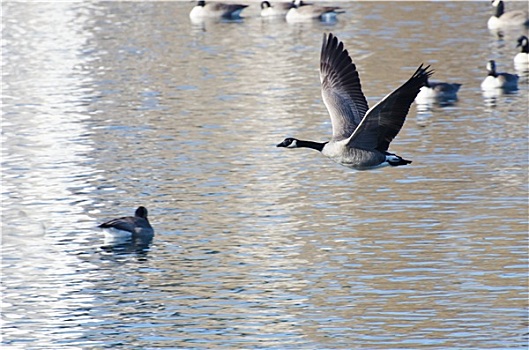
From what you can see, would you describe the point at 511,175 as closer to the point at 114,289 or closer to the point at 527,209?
the point at 527,209

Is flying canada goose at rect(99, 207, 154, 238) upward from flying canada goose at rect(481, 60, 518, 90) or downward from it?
upward

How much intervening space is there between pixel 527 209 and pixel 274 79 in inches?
536

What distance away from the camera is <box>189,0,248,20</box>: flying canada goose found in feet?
154

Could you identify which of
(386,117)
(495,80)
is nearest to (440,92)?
(495,80)

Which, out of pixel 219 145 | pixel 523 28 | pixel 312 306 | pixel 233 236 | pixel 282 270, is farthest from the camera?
pixel 523 28

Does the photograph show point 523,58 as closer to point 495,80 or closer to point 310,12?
point 495,80

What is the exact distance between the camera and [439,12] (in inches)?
1764

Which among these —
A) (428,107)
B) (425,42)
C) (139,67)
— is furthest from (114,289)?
(425,42)

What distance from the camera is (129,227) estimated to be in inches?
741

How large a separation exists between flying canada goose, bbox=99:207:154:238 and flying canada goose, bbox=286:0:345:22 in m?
26.8

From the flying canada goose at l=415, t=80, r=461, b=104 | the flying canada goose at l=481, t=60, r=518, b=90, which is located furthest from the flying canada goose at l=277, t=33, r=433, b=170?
the flying canada goose at l=481, t=60, r=518, b=90

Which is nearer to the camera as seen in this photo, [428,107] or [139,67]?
[428,107]

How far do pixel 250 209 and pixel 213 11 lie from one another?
27.3m

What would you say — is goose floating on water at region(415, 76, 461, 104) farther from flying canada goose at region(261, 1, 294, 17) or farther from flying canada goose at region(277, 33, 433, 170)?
flying canada goose at region(261, 1, 294, 17)
